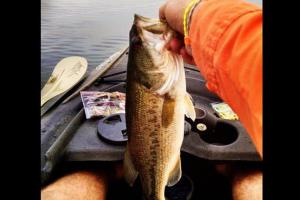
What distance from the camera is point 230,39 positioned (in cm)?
102

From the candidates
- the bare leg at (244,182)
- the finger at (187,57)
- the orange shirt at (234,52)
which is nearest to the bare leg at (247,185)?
the bare leg at (244,182)

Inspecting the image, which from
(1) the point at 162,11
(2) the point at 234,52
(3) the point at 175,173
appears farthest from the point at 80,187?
(2) the point at 234,52

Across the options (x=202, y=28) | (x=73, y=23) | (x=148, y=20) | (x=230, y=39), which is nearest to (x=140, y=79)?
(x=148, y=20)

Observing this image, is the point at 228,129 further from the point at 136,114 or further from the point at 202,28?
the point at 202,28

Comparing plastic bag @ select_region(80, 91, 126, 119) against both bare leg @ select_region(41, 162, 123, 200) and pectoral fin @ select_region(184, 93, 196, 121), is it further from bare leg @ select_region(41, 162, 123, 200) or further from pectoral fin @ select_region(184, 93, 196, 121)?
pectoral fin @ select_region(184, 93, 196, 121)

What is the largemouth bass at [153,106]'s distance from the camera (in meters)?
2.02

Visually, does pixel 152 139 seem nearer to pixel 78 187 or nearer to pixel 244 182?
pixel 78 187

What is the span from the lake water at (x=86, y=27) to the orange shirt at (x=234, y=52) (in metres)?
8.32

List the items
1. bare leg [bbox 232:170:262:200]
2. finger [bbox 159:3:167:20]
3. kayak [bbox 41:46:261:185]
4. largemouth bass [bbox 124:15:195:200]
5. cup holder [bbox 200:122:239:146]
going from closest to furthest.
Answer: finger [bbox 159:3:167:20] < largemouth bass [bbox 124:15:195:200] < bare leg [bbox 232:170:262:200] < kayak [bbox 41:46:261:185] < cup holder [bbox 200:122:239:146]

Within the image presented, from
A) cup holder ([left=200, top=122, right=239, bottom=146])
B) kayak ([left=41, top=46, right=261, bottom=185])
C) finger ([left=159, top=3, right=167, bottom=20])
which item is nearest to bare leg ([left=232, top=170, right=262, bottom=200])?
kayak ([left=41, top=46, right=261, bottom=185])

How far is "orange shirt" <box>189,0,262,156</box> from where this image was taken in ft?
2.95

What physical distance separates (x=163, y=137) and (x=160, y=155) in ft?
0.38

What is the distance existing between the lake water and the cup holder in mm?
6620

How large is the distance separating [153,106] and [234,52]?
3.71 ft
